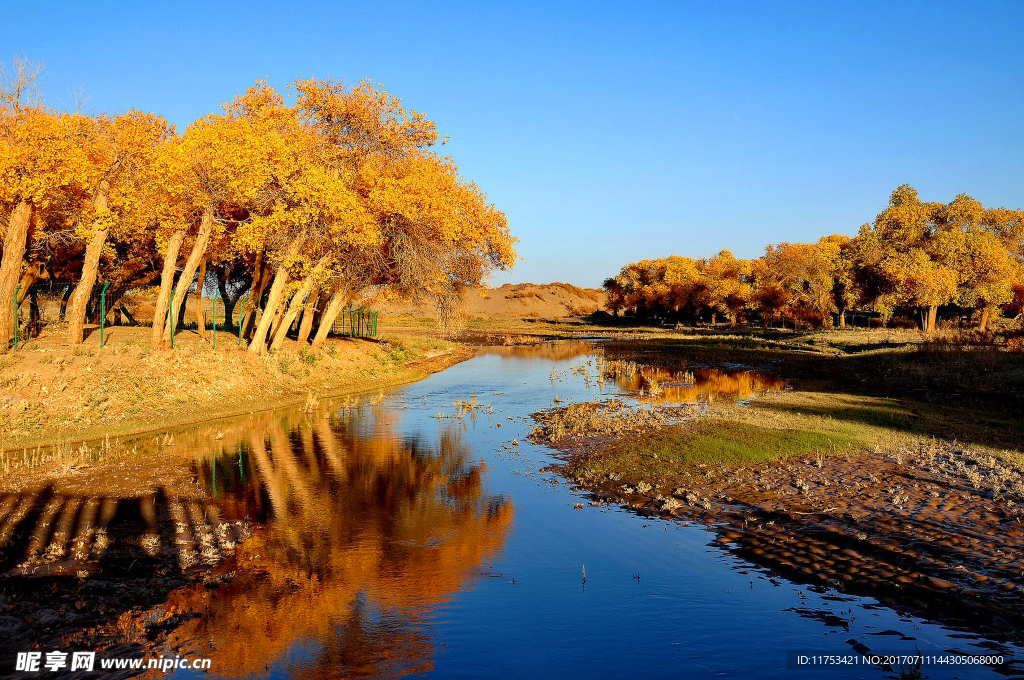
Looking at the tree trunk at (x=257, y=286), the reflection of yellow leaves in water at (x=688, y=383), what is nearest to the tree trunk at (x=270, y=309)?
the tree trunk at (x=257, y=286)

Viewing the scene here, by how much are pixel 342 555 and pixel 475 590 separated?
2374 mm

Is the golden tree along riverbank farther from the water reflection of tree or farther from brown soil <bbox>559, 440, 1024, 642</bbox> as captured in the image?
brown soil <bbox>559, 440, 1024, 642</bbox>

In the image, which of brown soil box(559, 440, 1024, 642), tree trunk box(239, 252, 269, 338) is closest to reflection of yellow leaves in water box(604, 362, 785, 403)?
brown soil box(559, 440, 1024, 642)

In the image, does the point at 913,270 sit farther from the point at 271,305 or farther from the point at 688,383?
the point at 271,305

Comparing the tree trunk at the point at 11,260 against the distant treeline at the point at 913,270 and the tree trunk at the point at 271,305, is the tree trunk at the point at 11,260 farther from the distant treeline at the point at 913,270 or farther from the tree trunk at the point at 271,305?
the distant treeline at the point at 913,270

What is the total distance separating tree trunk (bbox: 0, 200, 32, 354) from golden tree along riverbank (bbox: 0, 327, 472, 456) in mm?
1168

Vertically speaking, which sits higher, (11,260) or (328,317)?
(11,260)

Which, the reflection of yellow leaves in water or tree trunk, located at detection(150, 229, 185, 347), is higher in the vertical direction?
tree trunk, located at detection(150, 229, 185, 347)

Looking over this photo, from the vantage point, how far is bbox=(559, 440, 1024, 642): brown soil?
9.02 metres

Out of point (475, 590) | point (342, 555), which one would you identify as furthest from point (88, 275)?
point (475, 590)

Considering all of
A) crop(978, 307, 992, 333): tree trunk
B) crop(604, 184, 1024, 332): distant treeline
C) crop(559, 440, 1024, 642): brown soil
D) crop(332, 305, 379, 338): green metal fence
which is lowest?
crop(559, 440, 1024, 642): brown soil

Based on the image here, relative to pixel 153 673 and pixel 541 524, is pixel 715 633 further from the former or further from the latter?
pixel 153 673

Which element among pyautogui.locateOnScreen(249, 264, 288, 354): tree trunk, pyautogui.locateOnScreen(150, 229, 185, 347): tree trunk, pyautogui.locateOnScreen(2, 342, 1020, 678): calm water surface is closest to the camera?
pyautogui.locateOnScreen(2, 342, 1020, 678): calm water surface

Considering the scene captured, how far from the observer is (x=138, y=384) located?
23172mm
